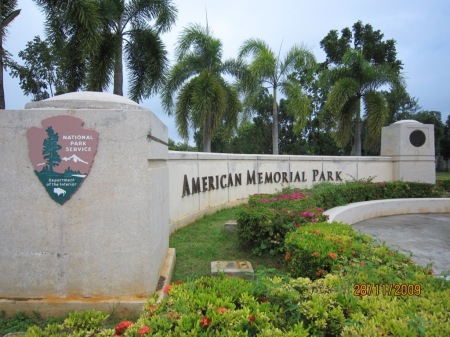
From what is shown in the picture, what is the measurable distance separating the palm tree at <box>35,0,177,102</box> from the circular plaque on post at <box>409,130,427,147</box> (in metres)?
9.34

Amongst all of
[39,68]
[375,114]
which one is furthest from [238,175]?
[39,68]

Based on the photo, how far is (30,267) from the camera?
3027mm

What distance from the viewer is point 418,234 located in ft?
21.9

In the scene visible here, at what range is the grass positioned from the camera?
4273 millimetres

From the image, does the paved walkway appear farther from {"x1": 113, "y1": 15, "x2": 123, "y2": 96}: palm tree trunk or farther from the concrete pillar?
{"x1": 113, "y1": 15, "x2": 123, "y2": 96}: palm tree trunk

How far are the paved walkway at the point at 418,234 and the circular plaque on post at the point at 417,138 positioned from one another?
3.73m

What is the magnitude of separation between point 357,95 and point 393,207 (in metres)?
7.51

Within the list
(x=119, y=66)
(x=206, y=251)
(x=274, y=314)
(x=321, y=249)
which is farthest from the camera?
(x=119, y=66)

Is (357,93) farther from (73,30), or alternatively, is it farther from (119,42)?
(73,30)

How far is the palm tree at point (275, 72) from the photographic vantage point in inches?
577

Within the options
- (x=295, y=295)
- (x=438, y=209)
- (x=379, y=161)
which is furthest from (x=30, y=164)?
(x=379, y=161)

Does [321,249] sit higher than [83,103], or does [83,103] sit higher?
[83,103]

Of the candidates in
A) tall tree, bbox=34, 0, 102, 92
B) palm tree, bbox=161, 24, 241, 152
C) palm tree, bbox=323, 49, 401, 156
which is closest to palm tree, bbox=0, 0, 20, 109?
tall tree, bbox=34, 0, 102, 92

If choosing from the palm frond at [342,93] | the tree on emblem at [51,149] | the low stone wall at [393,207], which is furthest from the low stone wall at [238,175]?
the palm frond at [342,93]
